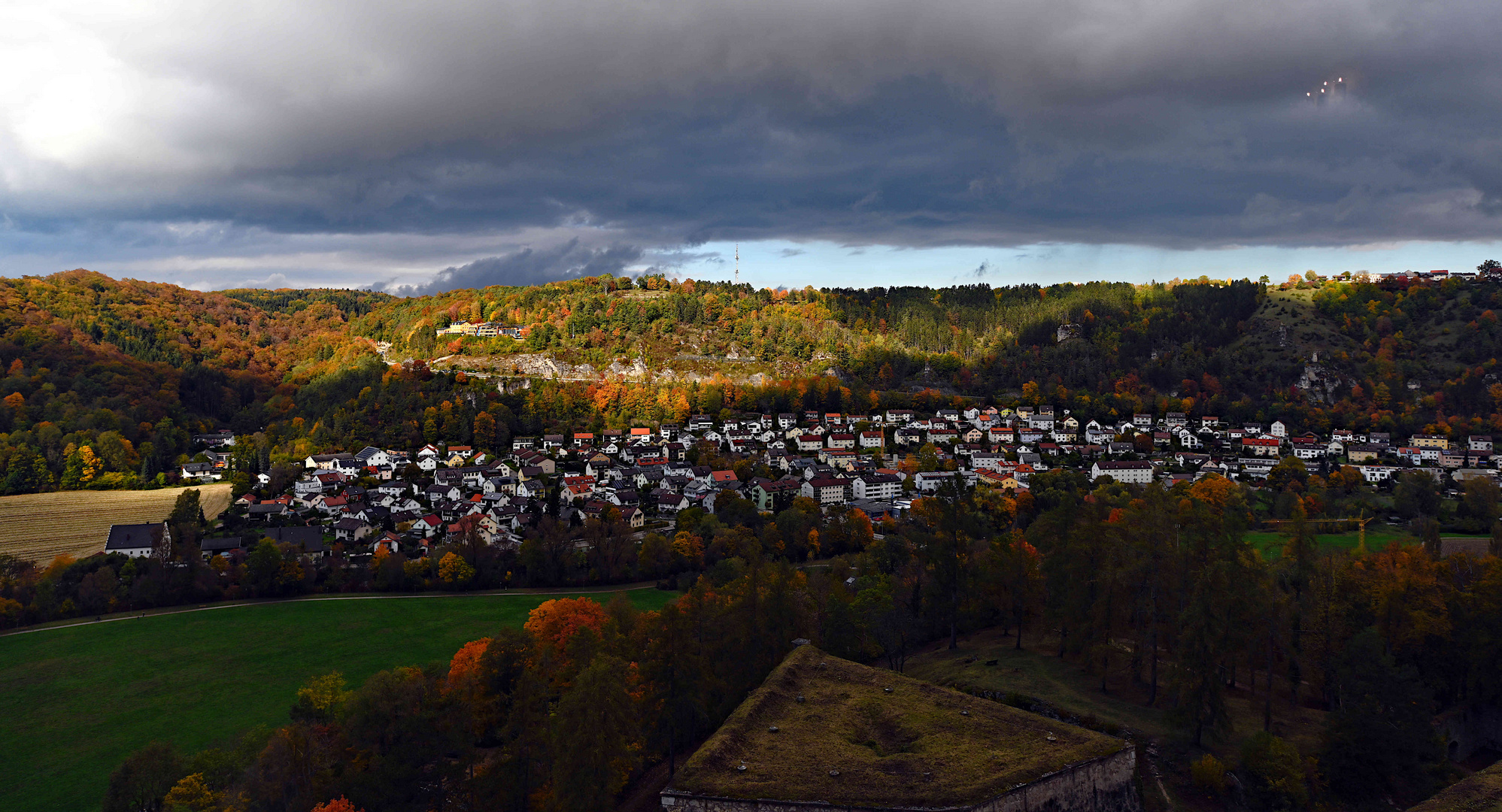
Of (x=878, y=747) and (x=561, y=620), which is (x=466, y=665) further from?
(x=878, y=747)

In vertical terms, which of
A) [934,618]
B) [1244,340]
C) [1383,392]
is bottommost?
[934,618]

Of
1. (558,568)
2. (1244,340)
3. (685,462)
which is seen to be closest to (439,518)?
(558,568)

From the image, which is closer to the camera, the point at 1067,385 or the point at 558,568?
the point at 558,568

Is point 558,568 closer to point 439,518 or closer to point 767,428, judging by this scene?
point 439,518

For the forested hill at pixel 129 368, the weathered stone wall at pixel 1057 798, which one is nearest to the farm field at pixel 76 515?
the forested hill at pixel 129 368

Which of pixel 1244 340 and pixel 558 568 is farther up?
pixel 1244 340

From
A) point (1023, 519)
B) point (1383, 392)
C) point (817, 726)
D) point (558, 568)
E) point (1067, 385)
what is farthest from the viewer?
point (1067, 385)

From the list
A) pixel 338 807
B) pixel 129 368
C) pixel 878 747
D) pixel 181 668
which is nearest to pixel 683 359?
pixel 129 368

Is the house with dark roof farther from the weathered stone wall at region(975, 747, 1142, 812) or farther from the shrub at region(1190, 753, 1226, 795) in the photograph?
the shrub at region(1190, 753, 1226, 795)

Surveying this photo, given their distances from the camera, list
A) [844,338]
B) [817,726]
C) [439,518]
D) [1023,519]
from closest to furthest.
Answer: [817,726] < [1023,519] < [439,518] < [844,338]
